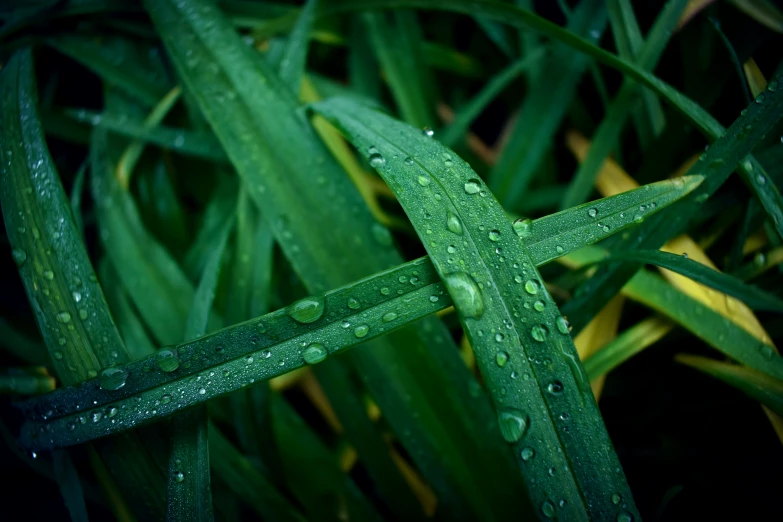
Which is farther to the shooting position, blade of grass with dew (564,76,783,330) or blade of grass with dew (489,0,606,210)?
blade of grass with dew (489,0,606,210)

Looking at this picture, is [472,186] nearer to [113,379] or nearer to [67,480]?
[113,379]

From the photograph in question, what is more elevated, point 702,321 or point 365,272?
point 365,272

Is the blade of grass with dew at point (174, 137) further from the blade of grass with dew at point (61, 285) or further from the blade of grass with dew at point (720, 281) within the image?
the blade of grass with dew at point (720, 281)

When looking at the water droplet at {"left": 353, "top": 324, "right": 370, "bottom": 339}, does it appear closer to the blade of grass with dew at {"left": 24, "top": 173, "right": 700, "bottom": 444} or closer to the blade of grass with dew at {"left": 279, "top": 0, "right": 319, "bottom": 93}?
the blade of grass with dew at {"left": 24, "top": 173, "right": 700, "bottom": 444}

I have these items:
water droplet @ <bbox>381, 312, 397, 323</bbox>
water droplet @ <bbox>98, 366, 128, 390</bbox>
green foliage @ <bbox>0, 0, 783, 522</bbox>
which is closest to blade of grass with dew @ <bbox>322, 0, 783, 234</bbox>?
green foliage @ <bbox>0, 0, 783, 522</bbox>

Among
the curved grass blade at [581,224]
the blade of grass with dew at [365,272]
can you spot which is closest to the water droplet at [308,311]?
the blade of grass with dew at [365,272]

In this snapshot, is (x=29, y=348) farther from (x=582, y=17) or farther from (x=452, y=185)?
(x=582, y=17)

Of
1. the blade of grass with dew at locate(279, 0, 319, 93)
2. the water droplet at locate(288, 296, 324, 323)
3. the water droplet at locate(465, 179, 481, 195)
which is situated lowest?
the water droplet at locate(288, 296, 324, 323)

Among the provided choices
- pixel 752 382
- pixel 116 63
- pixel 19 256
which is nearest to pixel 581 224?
pixel 752 382
